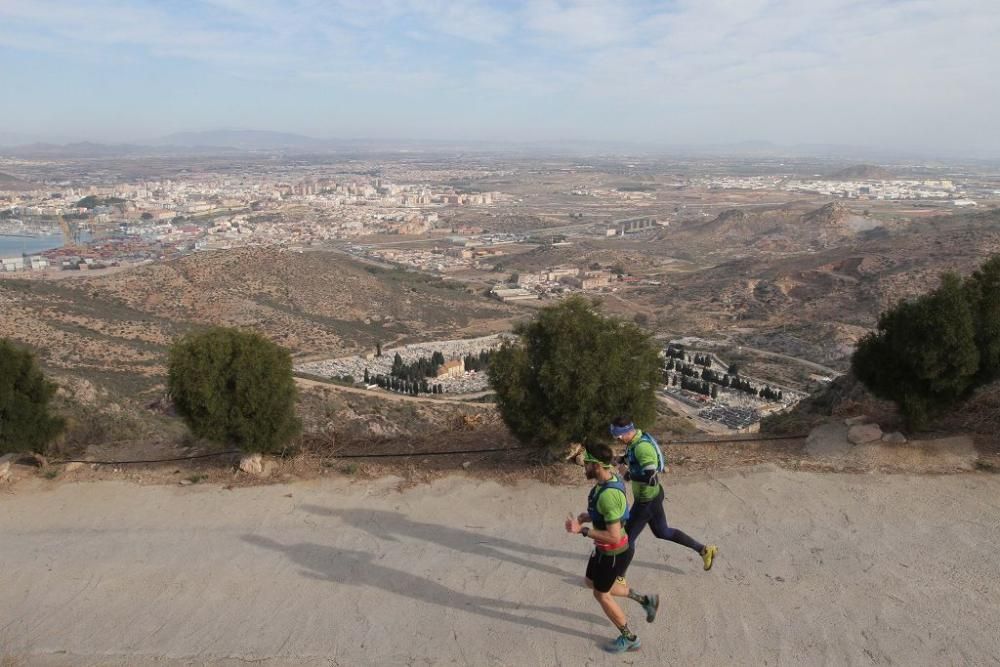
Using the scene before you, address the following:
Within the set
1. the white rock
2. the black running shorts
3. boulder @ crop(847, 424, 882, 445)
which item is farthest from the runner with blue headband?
the white rock

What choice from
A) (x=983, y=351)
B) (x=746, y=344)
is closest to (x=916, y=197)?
(x=746, y=344)

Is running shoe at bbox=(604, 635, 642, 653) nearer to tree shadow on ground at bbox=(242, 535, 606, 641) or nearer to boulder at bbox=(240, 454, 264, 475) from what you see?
tree shadow on ground at bbox=(242, 535, 606, 641)

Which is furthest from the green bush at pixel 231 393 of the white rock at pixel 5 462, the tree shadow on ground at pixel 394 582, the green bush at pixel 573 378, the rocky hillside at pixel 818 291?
the rocky hillside at pixel 818 291

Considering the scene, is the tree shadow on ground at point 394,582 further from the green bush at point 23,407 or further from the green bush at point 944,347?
the green bush at point 944,347

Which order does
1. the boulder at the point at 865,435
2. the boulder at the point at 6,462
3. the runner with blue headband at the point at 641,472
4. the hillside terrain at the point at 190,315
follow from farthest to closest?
1. the hillside terrain at the point at 190,315
2. the boulder at the point at 6,462
3. the boulder at the point at 865,435
4. the runner with blue headband at the point at 641,472

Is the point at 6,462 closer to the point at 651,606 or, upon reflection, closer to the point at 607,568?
the point at 607,568

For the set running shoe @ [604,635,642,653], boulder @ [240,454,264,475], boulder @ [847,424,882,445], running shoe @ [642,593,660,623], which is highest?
boulder @ [847,424,882,445]
